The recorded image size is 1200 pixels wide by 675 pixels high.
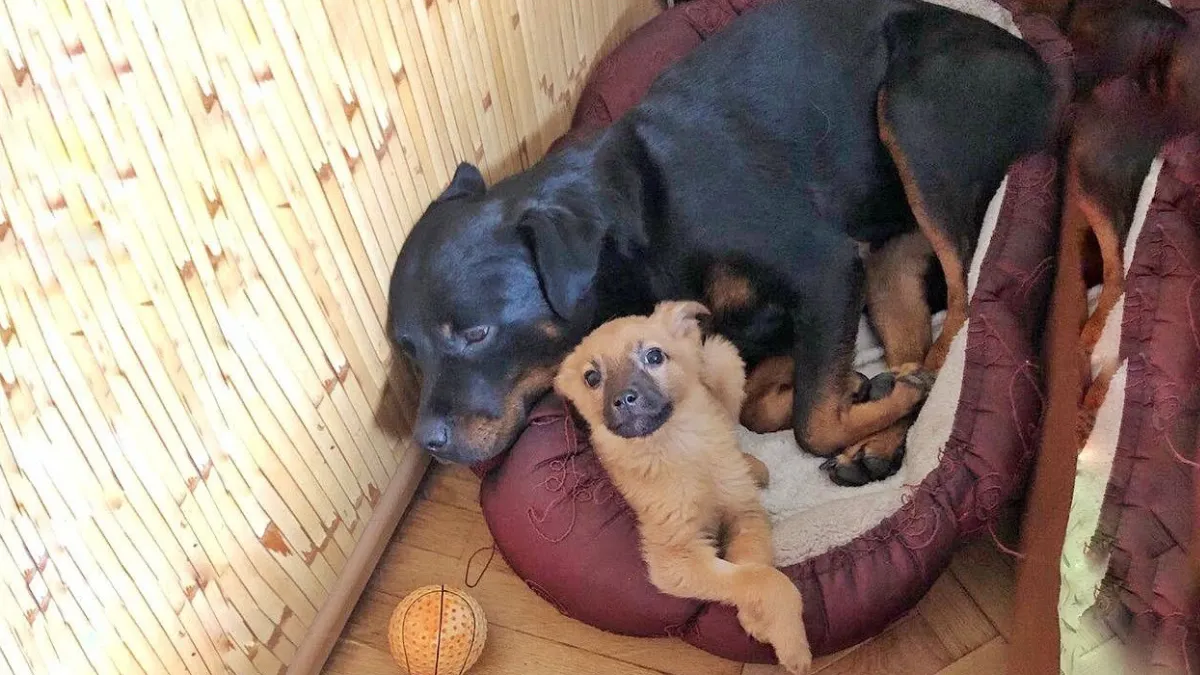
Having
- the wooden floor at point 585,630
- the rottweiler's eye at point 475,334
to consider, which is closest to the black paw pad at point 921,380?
the wooden floor at point 585,630

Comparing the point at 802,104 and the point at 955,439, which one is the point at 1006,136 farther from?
the point at 955,439

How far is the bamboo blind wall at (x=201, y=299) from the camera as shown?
45.0 inches

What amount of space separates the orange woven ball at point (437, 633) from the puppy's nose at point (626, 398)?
0.53 m

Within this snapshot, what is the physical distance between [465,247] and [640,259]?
1.14 ft

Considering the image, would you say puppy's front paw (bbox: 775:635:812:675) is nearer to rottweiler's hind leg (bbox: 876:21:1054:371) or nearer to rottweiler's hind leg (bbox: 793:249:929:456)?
rottweiler's hind leg (bbox: 793:249:929:456)

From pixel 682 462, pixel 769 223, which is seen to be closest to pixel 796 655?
pixel 682 462

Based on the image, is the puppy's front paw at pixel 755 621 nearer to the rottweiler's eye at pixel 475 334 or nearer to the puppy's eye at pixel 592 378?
the puppy's eye at pixel 592 378

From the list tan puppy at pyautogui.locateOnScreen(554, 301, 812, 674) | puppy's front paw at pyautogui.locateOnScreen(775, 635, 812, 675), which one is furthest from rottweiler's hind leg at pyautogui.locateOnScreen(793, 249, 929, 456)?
puppy's front paw at pyautogui.locateOnScreen(775, 635, 812, 675)

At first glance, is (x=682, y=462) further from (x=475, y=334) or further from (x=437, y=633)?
(x=437, y=633)

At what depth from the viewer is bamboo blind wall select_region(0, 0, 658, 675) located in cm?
114

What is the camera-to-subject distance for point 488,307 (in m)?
1.70

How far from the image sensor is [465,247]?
170 centimetres

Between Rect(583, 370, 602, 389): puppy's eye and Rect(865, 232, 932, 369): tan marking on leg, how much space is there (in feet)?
2.59

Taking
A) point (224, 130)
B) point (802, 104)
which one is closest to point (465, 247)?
point (224, 130)
